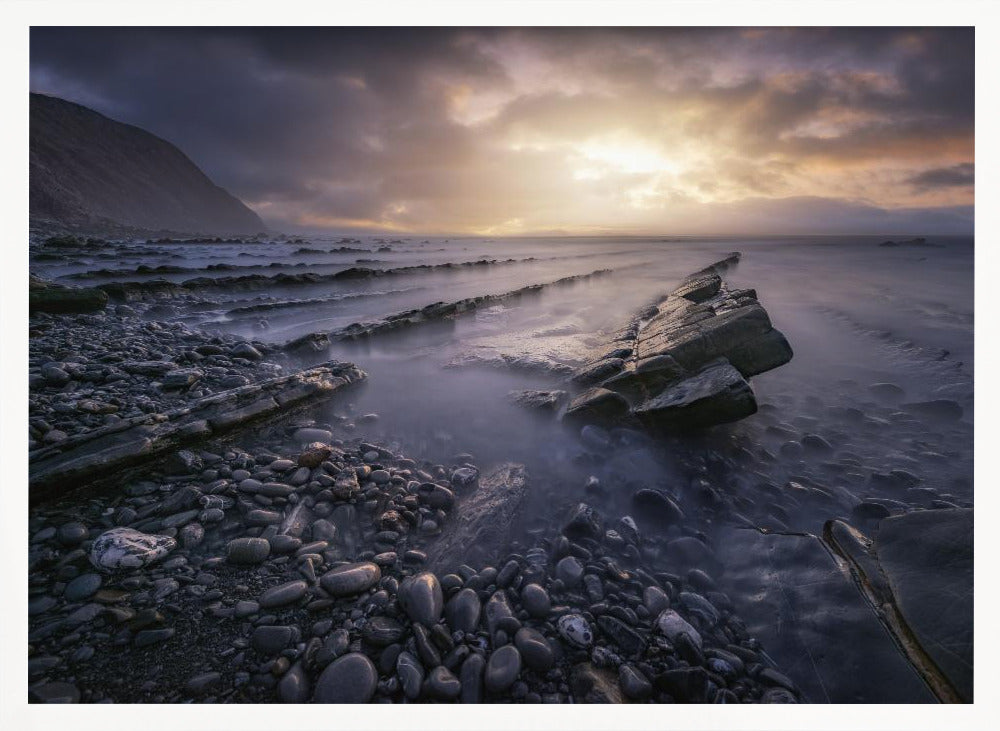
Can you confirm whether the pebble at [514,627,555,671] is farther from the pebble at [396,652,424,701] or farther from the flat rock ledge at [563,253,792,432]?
the flat rock ledge at [563,253,792,432]

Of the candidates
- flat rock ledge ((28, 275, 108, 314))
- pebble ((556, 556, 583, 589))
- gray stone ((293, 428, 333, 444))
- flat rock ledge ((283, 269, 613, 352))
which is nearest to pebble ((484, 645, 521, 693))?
pebble ((556, 556, 583, 589))

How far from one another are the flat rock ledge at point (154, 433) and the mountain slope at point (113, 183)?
50.9 meters

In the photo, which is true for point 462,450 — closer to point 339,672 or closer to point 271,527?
point 271,527

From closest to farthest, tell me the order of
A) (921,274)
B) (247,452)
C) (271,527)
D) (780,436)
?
(271,527), (247,452), (780,436), (921,274)

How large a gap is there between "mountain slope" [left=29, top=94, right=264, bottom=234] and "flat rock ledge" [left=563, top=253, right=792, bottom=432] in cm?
5308

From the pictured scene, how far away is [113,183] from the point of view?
75.3 meters

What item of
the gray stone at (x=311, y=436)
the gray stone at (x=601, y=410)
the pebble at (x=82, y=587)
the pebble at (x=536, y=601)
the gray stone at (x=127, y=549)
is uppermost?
the gray stone at (x=601, y=410)

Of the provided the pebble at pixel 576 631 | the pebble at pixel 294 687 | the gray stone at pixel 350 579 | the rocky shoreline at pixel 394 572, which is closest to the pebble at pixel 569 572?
the rocky shoreline at pixel 394 572

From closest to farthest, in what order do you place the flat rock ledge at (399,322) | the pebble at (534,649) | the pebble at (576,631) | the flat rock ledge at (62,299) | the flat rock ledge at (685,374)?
the pebble at (534,649) → the pebble at (576,631) → the flat rock ledge at (685,374) → the flat rock ledge at (62,299) → the flat rock ledge at (399,322)

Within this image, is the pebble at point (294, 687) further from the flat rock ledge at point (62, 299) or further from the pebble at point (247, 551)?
the flat rock ledge at point (62, 299)

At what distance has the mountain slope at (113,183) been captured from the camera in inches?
1893

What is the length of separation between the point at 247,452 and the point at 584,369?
4011mm
